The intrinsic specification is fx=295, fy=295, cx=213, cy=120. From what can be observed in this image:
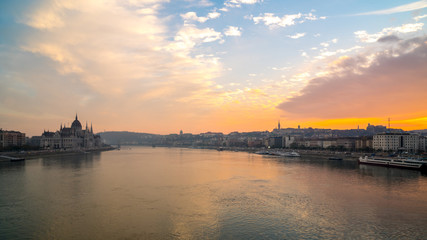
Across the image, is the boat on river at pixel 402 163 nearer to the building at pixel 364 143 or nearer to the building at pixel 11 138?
the building at pixel 364 143

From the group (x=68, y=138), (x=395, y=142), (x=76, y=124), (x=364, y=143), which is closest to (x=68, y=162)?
(x=68, y=138)

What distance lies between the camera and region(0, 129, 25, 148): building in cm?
8501

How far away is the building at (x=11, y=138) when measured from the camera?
279 ft

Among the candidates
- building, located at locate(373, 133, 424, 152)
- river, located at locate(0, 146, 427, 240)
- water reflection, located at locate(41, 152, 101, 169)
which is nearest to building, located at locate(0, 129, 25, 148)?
water reflection, located at locate(41, 152, 101, 169)

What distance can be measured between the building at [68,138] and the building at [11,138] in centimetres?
783

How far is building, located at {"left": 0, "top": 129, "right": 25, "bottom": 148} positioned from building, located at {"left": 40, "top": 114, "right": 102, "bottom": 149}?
783 cm

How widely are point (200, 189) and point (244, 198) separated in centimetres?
501

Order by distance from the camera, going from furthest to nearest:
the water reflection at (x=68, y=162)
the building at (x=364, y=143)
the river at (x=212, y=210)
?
the building at (x=364, y=143)
the water reflection at (x=68, y=162)
the river at (x=212, y=210)

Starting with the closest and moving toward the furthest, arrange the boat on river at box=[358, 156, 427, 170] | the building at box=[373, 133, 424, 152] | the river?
the river < the boat on river at box=[358, 156, 427, 170] < the building at box=[373, 133, 424, 152]

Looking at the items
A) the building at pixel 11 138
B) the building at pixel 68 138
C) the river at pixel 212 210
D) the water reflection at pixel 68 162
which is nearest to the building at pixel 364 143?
the river at pixel 212 210

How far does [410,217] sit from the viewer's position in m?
16.7

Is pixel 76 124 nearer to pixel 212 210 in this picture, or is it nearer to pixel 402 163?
pixel 402 163

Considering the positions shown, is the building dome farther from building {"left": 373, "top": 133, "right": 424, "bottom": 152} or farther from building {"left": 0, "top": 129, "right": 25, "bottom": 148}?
building {"left": 373, "top": 133, "right": 424, "bottom": 152}

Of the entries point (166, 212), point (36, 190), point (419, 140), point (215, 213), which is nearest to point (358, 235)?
point (215, 213)
